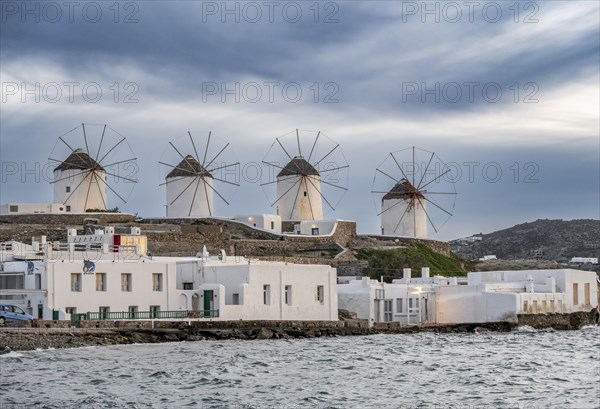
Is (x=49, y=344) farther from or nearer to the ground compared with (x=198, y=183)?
nearer to the ground

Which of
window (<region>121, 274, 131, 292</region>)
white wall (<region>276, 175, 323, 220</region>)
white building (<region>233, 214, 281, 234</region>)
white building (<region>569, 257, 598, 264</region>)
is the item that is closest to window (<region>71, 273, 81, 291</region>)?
window (<region>121, 274, 131, 292</region>)

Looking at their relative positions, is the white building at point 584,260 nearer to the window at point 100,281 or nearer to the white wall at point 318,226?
the white wall at point 318,226

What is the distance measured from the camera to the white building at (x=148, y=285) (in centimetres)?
4269

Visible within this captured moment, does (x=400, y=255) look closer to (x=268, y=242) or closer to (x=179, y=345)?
(x=268, y=242)

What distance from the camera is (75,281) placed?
43188 millimetres

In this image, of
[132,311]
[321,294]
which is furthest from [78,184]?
[132,311]

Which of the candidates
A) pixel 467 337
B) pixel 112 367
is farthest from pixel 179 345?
pixel 467 337

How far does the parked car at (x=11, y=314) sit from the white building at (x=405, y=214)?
1921 inches

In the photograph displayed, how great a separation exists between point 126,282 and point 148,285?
3.02 ft

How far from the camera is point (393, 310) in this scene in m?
53.3

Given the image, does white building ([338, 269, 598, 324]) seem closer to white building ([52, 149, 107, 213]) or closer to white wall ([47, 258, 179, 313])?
white wall ([47, 258, 179, 313])

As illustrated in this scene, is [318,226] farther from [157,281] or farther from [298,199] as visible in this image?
[157,281]

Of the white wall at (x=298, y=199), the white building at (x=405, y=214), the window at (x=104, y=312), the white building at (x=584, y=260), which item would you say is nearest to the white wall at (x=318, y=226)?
the white wall at (x=298, y=199)

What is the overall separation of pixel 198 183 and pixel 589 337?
34.9 metres
